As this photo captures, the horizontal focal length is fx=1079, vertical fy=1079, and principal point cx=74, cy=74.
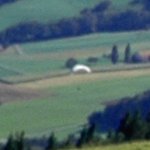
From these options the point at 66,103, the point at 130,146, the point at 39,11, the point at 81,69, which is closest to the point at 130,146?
the point at 130,146

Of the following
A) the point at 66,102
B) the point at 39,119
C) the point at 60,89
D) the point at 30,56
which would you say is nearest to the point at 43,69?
the point at 30,56

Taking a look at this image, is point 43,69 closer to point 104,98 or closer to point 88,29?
point 104,98

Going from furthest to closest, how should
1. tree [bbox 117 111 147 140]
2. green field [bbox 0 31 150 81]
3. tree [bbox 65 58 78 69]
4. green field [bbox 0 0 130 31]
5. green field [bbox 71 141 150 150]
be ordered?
green field [bbox 0 0 130 31] < green field [bbox 0 31 150 81] < tree [bbox 65 58 78 69] < tree [bbox 117 111 147 140] < green field [bbox 71 141 150 150]

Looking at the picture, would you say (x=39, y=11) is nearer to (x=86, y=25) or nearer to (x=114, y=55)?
(x=86, y=25)

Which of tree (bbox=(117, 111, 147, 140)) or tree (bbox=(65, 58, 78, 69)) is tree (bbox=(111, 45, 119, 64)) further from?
tree (bbox=(117, 111, 147, 140))

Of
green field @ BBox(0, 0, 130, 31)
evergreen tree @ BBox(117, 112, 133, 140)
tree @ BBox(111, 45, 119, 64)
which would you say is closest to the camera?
evergreen tree @ BBox(117, 112, 133, 140)

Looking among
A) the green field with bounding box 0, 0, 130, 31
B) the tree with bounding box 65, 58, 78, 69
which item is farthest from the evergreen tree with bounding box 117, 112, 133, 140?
the green field with bounding box 0, 0, 130, 31

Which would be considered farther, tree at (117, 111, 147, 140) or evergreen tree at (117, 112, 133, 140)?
evergreen tree at (117, 112, 133, 140)

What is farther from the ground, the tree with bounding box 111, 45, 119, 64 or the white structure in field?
the tree with bounding box 111, 45, 119, 64

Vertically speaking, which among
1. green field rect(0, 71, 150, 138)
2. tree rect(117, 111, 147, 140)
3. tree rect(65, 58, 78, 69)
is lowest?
tree rect(117, 111, 147, 140)

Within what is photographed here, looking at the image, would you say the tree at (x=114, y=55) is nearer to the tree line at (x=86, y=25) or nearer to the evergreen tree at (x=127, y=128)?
the tree line at (x=86, y=25)
